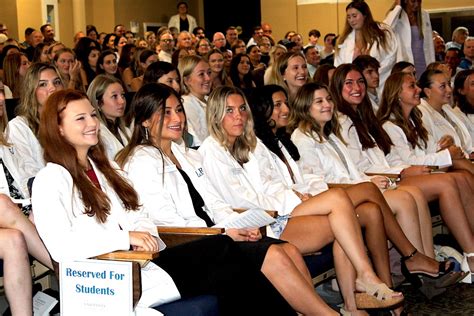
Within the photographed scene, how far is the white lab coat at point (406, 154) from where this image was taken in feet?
18.8

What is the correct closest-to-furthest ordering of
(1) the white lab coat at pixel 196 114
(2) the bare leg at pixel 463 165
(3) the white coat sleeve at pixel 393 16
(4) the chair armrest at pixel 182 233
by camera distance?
(4) the chair armrest at pixel 182 233 < (2) the bare leg at pixel 463 165 < (1) the white lab coat at pixel 196 114 < (3) the white coat sleeve at pixel 393 16

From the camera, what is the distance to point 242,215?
3.85 meters

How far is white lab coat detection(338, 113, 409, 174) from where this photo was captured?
5496 mm

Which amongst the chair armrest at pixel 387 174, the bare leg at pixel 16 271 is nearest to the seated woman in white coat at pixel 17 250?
the bare leg at pixel 16 271

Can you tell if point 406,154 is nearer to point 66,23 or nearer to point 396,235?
point 396,235

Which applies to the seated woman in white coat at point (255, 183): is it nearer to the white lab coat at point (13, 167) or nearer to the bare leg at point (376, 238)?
the bare leg at point (376, 238)

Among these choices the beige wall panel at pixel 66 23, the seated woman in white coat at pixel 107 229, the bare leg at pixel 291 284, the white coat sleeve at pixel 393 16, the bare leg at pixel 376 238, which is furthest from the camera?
the beige wall panel at pixel 66 23

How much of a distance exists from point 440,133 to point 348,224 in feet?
8.03

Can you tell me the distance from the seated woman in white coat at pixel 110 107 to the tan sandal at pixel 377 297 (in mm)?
1672

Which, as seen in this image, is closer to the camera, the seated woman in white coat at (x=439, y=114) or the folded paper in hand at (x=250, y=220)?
the folded paper in hand at (x=250, y=220)

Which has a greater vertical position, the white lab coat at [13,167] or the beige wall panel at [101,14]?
the beige wall panel at [101,14]

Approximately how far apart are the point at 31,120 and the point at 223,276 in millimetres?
1752

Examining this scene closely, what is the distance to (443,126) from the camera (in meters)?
6.36

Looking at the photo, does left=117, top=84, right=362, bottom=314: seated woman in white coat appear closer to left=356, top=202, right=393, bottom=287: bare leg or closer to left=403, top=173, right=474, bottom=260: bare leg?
left=356, top=202, right=393, bottom=287: bare leg
